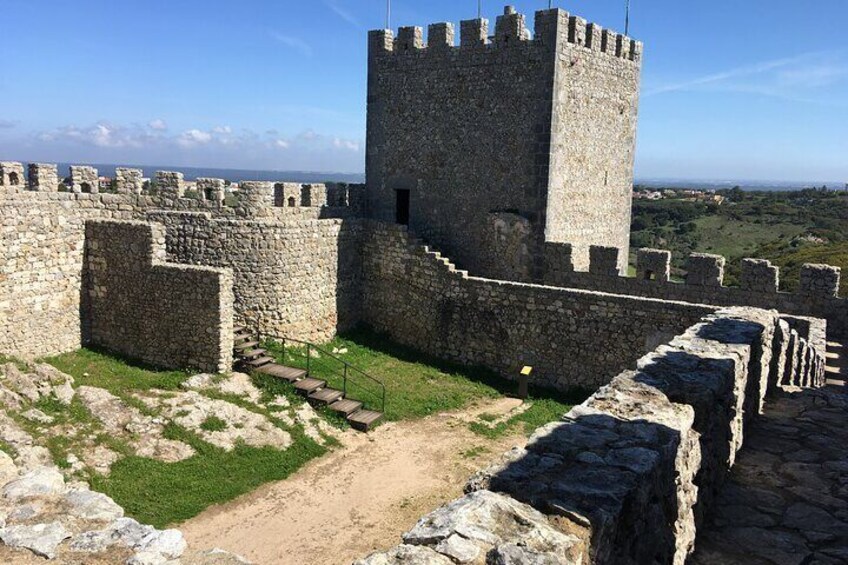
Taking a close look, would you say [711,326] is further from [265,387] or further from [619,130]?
[619,130]

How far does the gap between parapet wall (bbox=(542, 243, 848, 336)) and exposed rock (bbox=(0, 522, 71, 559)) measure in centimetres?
1096

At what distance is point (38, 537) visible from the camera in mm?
3893

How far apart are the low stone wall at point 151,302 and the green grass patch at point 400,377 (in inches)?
62.3

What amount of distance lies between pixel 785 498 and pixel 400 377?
28.0ft

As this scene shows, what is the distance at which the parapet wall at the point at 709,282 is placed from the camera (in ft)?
38.0

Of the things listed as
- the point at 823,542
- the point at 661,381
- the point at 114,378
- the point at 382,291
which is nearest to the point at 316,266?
the point at 382,291

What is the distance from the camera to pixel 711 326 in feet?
22.0

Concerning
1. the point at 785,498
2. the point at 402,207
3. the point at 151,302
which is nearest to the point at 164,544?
the point at 785,498

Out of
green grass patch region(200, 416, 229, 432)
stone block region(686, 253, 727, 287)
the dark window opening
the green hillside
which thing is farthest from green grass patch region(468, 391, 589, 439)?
the green hillside

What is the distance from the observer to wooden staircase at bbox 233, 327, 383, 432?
10.9m

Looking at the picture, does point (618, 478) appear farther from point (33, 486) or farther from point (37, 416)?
point (37, 416)

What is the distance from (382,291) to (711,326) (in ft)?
29.3

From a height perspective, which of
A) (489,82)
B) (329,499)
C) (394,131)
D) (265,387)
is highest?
(489,82)

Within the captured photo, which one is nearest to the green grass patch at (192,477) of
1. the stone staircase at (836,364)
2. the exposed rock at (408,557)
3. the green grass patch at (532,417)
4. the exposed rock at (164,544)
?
the green grass patch at (532,417)
